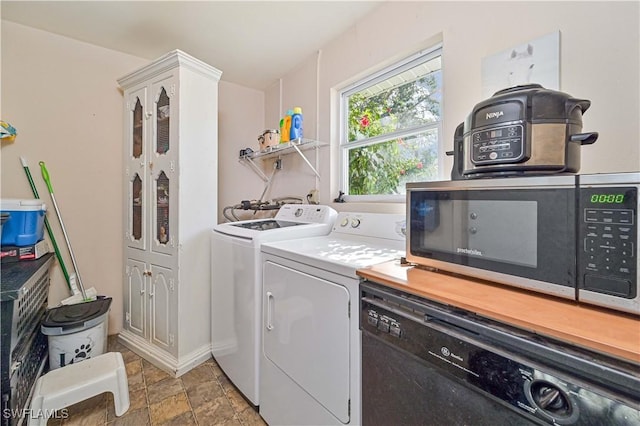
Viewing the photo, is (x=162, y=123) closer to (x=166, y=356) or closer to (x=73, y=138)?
(x=73, y=138)

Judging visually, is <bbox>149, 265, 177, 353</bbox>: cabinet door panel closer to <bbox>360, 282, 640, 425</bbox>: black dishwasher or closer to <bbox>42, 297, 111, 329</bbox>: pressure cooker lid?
<bbox>42, 297, 111, 329</bbox>: pressure cooker lid

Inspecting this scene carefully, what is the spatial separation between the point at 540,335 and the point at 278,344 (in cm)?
111

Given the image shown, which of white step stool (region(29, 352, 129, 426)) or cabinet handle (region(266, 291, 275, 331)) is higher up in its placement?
cabinet handle (region(266, 291, 275, 331))

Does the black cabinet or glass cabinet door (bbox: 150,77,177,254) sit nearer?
the black cabinet

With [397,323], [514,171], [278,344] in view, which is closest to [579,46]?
[514,171]

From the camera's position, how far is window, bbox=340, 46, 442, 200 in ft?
5.48

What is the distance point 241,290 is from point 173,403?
2.63 feet

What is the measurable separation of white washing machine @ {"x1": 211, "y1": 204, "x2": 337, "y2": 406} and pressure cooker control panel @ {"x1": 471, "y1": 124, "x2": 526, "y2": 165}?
1.11m

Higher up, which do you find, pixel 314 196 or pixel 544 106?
pixel 544 106

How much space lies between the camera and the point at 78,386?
1354 mm

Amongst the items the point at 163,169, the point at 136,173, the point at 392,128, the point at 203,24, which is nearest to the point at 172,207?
the point at 163,169

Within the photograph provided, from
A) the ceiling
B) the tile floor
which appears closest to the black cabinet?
the tile floor

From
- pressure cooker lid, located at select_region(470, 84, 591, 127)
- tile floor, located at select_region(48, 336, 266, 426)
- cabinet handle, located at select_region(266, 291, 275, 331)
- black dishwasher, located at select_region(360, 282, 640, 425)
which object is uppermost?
pressure cooker lid, located at select_region(470, 84, 591, 127)

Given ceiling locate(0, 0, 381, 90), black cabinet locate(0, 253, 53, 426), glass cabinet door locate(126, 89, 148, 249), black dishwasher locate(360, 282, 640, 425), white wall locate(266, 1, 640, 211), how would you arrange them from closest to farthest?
black dishwasher locate(360, 282, 640, 425), white wall locate(266, 1, 640, 211), black cabinet locate(0, 253, 53, 426), ceiling locate(0, 0, 381, 90), glass cabinet door locate(126, 89, 148, 249)
